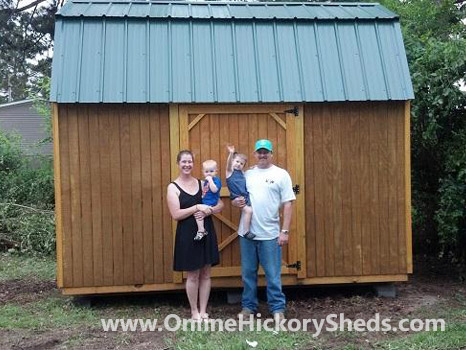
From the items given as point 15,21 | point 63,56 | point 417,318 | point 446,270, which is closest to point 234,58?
point 63,56

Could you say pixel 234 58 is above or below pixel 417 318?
above

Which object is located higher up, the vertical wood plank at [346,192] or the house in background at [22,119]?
the house in background at [22,119]

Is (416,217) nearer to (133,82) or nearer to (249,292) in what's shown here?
(249,292)

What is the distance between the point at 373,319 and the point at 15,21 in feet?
57.2

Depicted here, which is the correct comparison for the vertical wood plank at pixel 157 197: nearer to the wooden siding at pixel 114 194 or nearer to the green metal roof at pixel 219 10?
the wooden siding at pixel 114 194

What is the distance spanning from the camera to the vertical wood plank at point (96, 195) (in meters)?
5.36

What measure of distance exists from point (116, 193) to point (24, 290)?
1981 millimetres

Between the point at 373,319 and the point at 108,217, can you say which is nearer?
the point at 373,319

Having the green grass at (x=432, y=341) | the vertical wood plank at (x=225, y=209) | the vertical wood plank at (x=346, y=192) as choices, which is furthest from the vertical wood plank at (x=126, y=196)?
the green grass at (x=432, y=341)

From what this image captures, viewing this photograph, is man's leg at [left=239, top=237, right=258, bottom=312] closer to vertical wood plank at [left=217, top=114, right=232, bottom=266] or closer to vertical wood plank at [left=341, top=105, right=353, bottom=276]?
vertical wood plank at [left=217, top=114, right=232, bottom=266]

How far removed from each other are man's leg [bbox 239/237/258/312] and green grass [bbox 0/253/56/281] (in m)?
3.08

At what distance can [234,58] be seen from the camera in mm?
5621

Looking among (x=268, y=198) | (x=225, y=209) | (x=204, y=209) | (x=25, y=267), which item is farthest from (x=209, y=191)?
(x=25, y=267)

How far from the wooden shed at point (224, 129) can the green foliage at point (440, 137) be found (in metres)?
0.80
